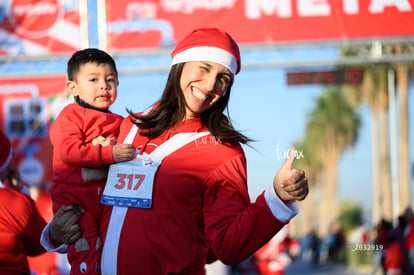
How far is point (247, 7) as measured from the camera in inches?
305

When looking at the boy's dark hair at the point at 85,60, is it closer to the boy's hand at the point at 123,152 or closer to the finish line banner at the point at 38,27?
the boy's hand at the point at 123,152

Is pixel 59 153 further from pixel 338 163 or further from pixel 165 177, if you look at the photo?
pixel 338 163

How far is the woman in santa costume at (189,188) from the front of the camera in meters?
2.79

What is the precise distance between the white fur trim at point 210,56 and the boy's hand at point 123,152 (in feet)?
1.34

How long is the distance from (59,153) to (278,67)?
6.62m

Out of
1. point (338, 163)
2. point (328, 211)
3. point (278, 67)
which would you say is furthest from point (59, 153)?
point (328, 211)

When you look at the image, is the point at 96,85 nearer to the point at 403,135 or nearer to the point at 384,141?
the point at 403,135

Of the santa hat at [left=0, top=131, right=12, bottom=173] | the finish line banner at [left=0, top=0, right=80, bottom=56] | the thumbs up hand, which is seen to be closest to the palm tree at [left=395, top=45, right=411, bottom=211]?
the finish line banner at [left=0, top=0, right=80, bottom=56]

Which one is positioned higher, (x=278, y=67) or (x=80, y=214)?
(x=278, y=67)

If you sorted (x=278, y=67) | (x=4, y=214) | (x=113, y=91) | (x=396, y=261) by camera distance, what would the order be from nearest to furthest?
1. (x=113, y=91)
2. (x=4, y=214)
3. (x=278, y=67)
4. (x=396, y=261)

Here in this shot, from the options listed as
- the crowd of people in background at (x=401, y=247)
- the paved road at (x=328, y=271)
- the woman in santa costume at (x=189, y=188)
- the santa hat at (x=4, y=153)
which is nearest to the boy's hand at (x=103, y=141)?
the woman in santa costume at (x=189, y=188)

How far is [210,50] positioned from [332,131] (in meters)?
47.4

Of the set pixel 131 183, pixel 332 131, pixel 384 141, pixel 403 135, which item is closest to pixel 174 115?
pixel 131 183

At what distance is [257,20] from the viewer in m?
7.80
